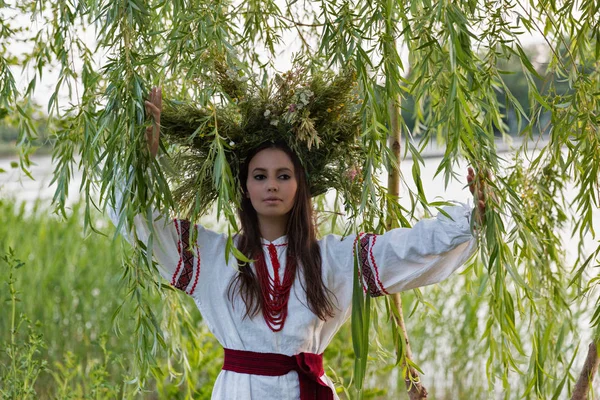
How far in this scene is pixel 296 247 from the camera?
1908mm

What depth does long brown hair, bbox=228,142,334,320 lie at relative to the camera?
1854 mm

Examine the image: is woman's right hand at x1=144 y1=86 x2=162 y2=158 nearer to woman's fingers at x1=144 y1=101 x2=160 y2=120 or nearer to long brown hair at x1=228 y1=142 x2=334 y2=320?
woman's fingers at x1=144 y1=101 x2=160 y2=120

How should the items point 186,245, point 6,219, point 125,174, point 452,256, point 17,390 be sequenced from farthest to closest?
1. point 6,219
2. point 17,390
3. point 186,245
4. point 452,256
5. point 125,174

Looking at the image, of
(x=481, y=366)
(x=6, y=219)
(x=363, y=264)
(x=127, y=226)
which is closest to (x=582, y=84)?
(x=363, y=264)

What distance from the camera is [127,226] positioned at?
167 centimetres

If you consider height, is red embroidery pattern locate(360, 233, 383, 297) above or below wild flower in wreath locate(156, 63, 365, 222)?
below

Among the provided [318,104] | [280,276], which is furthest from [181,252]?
[318,104]

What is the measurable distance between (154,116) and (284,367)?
62 centimetres

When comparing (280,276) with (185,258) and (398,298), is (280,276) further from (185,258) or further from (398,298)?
(398,298)

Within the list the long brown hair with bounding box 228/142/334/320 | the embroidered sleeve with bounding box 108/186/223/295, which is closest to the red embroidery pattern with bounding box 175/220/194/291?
the embroidered sleeve with bounding box 108/186/223/295

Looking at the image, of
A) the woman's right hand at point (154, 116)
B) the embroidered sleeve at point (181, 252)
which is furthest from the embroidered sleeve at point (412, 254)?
the woman's right hand at point (154, 116)

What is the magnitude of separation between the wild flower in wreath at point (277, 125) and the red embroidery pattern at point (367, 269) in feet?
0.32

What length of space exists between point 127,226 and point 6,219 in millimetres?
→ 2920

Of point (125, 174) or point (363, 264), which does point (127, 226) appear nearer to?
point (125, 174)
